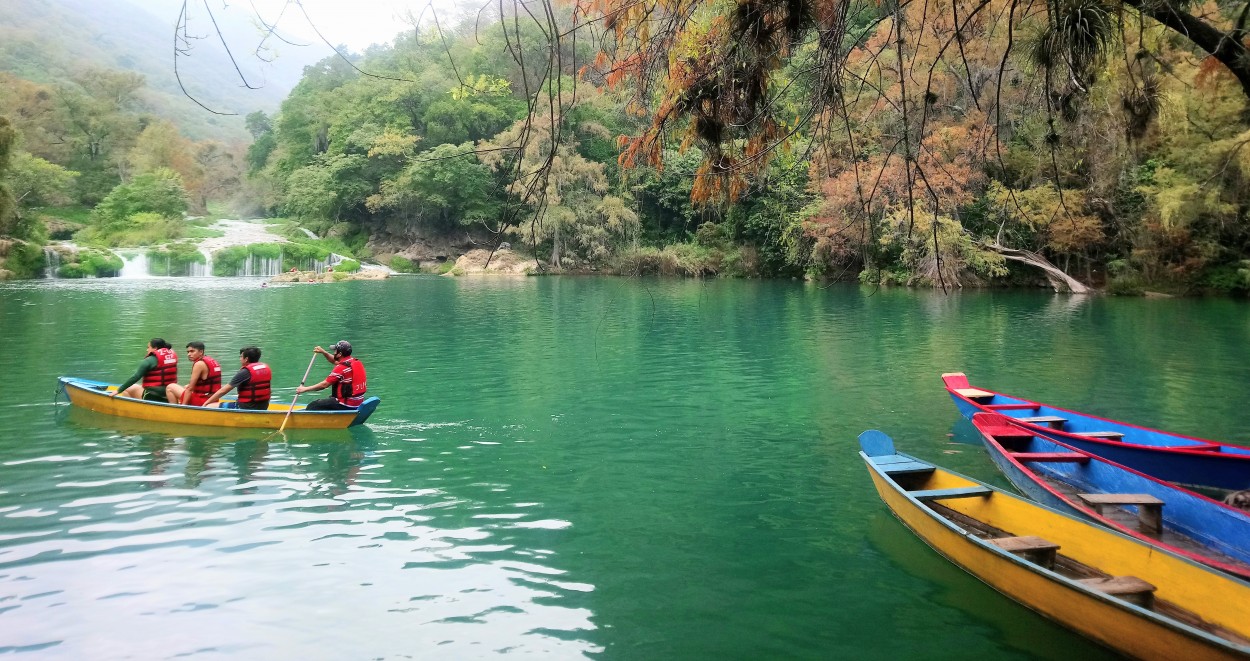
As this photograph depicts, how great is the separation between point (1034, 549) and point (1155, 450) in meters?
3.44

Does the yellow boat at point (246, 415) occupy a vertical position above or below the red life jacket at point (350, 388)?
below

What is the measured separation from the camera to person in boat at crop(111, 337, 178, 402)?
10281mm

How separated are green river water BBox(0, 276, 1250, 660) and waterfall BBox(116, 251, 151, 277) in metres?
25.3

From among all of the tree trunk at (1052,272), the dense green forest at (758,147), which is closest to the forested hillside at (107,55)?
the dense green forest at (758,147)

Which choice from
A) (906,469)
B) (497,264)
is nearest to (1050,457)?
(906,469)

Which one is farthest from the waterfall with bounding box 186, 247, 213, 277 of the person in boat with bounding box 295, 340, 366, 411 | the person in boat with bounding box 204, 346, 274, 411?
the person in boat with bounding box 295, 340, 366, 411

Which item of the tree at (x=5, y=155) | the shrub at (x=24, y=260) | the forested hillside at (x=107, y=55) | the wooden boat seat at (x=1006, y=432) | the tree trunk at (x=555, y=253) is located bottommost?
the wooden boat seat at (x=1006, y=432)

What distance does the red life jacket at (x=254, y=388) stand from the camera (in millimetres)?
9984

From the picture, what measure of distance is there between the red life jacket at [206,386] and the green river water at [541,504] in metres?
0.61

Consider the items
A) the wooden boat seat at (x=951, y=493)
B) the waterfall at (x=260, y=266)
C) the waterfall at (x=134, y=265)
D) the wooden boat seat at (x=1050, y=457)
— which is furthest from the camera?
the waterfall at (x=260, y=266)

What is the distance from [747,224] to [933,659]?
134ft

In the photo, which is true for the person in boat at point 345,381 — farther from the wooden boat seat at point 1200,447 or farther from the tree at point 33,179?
the tree at point 33,179

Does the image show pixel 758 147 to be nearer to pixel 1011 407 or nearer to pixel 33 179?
pixel 1011 407

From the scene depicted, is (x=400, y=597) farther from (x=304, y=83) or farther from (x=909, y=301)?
(x=304, y=83)
